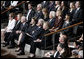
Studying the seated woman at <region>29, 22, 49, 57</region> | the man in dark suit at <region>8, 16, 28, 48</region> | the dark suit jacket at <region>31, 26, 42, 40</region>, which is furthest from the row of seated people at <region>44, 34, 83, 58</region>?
the man in dark suit at <region>8, 16, 28, 48</region>

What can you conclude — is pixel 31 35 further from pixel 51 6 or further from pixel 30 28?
pixel 51 6

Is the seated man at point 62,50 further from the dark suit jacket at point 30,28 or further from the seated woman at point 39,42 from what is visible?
the dark suit jacket at point 30,28

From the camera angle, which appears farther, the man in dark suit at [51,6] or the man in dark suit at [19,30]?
the man in dark suit at [51,6]

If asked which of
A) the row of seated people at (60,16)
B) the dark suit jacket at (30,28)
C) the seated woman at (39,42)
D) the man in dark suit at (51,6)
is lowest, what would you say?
the seated woman at (39,42)

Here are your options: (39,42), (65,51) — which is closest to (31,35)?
(39,42)

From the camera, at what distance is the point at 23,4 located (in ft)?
38.1

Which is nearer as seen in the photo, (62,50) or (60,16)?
(62,50)

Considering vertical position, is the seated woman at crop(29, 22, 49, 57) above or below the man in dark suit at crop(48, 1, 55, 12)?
below

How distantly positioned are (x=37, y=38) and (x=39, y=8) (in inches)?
68.5

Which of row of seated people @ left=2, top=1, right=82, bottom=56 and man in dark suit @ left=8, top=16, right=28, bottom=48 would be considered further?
man in dark suit @ left=8, top=16, right=28, bottom=48

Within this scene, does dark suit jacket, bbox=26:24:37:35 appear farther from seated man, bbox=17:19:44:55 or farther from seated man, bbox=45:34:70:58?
seated man, bbox=45:34:70:58

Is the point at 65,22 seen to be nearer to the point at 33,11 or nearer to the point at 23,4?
the point at 33,11

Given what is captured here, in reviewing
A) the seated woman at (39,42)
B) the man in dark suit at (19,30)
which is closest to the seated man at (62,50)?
the seated woman at (39,42)

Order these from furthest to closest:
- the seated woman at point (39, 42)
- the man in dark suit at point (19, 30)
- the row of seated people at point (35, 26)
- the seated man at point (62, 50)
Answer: the man in dark suit at point (19, 30), the row of seated people at point (35, 26), the seated woman at point (39, 42), the seated man at point (62, 50)
